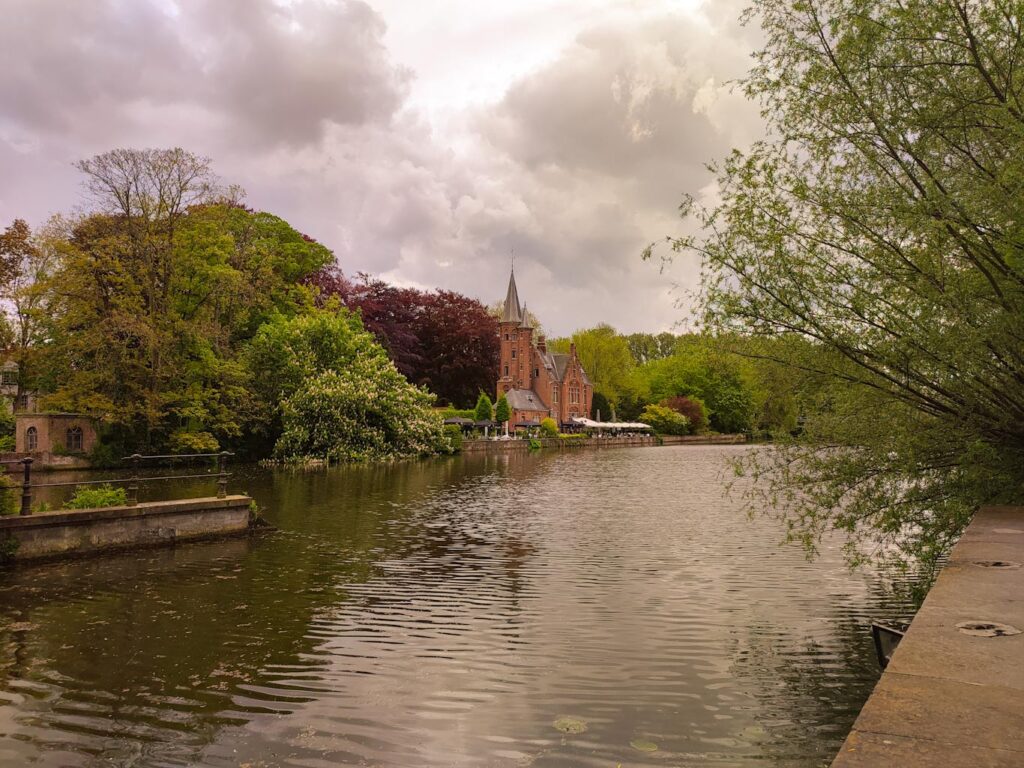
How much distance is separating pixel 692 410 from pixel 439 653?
92168 mm

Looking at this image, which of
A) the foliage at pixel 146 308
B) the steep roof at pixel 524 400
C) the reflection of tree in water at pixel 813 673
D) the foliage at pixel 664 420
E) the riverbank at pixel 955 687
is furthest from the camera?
the foliage at pixel 664 420

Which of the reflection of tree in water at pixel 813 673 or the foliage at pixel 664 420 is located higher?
the foliage at pixel 664 420

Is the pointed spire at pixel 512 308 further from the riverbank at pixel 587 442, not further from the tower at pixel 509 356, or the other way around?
the riverbank at pixel 587 442

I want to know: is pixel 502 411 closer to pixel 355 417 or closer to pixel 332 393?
pixel 355 417

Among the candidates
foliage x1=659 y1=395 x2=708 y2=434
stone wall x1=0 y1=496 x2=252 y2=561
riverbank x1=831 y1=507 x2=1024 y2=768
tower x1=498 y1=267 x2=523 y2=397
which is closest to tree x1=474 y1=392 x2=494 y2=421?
tower x1=498 y1=267 x2=523 y2=397

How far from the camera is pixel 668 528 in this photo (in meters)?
18.5

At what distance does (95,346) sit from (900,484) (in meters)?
32.5

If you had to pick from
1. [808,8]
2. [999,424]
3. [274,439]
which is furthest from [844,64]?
[274,439]

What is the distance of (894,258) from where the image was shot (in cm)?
884

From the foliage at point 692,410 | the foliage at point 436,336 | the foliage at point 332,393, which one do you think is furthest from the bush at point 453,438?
the foliage at point 692,410

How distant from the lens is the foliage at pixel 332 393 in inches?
1662

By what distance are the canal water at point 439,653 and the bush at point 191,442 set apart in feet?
70.1

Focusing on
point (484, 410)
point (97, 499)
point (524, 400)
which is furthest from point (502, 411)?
point (97, 499)

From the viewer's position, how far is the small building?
35.7 metres
